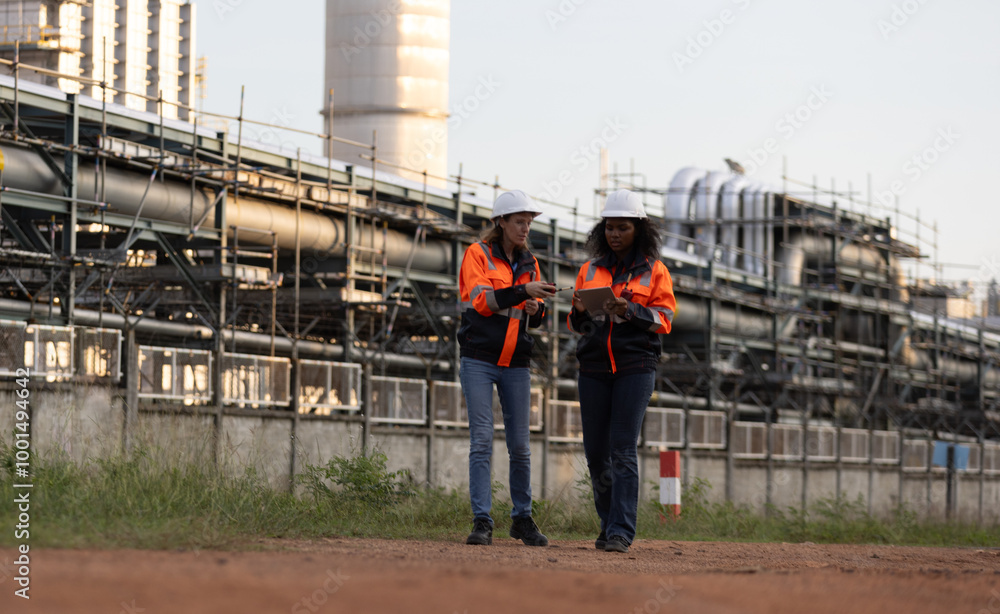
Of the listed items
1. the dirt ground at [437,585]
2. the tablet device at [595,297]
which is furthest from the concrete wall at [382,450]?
the dirt ground at [437,585]

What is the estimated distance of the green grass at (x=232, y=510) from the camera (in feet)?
18.6

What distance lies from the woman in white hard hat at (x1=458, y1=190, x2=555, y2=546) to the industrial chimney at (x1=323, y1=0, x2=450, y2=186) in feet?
123

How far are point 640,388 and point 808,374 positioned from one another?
36.2 meters

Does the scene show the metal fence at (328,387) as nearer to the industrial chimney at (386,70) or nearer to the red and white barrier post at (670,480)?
the red and white barrier post at (670,480)

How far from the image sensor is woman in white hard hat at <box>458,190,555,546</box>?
747 cm

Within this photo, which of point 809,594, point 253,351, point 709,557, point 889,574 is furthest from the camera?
point 253,351

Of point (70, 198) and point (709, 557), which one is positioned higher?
point (70, 198)

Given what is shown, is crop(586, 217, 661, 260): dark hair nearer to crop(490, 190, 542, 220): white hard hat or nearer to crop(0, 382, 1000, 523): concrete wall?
crop(490, 190, 542, 220): white hard hat

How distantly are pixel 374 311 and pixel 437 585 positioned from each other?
21690 millimetres

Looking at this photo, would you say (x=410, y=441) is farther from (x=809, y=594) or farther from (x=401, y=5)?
(x=401, y=5)

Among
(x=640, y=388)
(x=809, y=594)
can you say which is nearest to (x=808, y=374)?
(x=640, y=388)

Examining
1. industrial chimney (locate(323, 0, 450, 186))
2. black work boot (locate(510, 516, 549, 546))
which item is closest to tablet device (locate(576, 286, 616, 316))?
black work boot (locate(510, 516, 549, 546))

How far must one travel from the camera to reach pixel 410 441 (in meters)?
22.9

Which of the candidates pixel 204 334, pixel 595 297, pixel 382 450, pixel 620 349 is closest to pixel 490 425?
pixel 620 349
